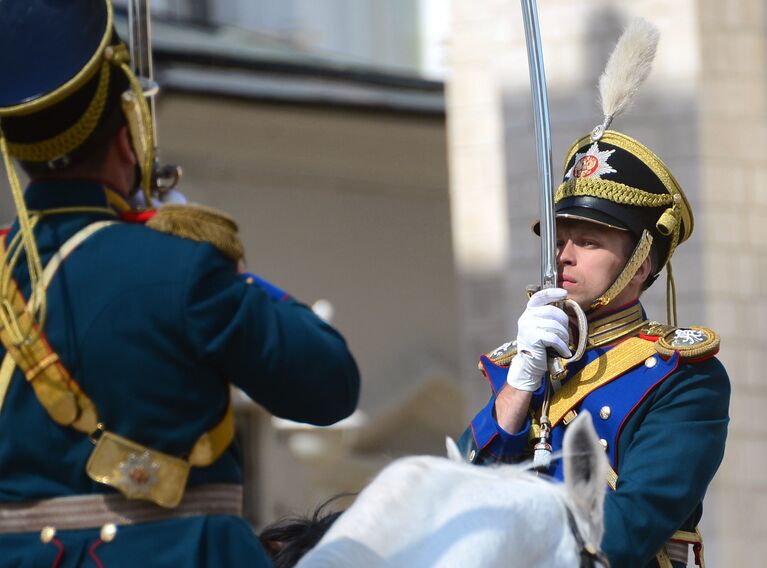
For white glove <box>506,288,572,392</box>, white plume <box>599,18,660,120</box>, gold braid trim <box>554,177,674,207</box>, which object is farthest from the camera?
white plume <box>599,18,660,120</box>

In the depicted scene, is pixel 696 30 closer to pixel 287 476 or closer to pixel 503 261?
pixel 503 261

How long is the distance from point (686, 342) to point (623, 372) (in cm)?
13

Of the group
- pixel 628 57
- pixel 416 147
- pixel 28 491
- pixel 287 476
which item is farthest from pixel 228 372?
pixel 416 147

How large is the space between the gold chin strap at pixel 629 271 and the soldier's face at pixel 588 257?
0.03 ft

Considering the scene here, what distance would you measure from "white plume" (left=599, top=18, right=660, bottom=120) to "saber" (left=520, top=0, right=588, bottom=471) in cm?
27

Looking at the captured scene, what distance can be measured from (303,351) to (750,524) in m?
→ 4.74

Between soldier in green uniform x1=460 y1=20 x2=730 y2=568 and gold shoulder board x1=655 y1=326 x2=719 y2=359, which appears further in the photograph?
gold shoulder board x1=655 y1=326 x2=719 y2=359

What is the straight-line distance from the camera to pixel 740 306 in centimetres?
724

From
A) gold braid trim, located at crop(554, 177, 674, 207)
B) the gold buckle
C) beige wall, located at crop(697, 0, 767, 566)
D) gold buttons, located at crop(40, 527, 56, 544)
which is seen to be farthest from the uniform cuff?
beige wall, located at crop(697, 0, 767, 566)

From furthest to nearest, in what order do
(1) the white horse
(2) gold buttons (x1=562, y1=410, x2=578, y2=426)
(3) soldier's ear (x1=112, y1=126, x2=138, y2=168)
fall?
1. (2) gold buttons (x1=562, y1=410, x2=578, y2=426)
2. (3) soldier's ear (x1=112, y1=126, x2=138, y2=168)
3. (1) the white horse

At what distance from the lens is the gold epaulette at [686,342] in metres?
3.28

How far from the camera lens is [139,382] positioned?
105 inches

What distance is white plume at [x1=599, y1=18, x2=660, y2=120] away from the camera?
11.5ft

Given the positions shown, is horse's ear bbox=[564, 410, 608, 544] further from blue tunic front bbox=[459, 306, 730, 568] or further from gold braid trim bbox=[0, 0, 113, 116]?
gold braid trim bbox=[0, 0, 113, 116]
